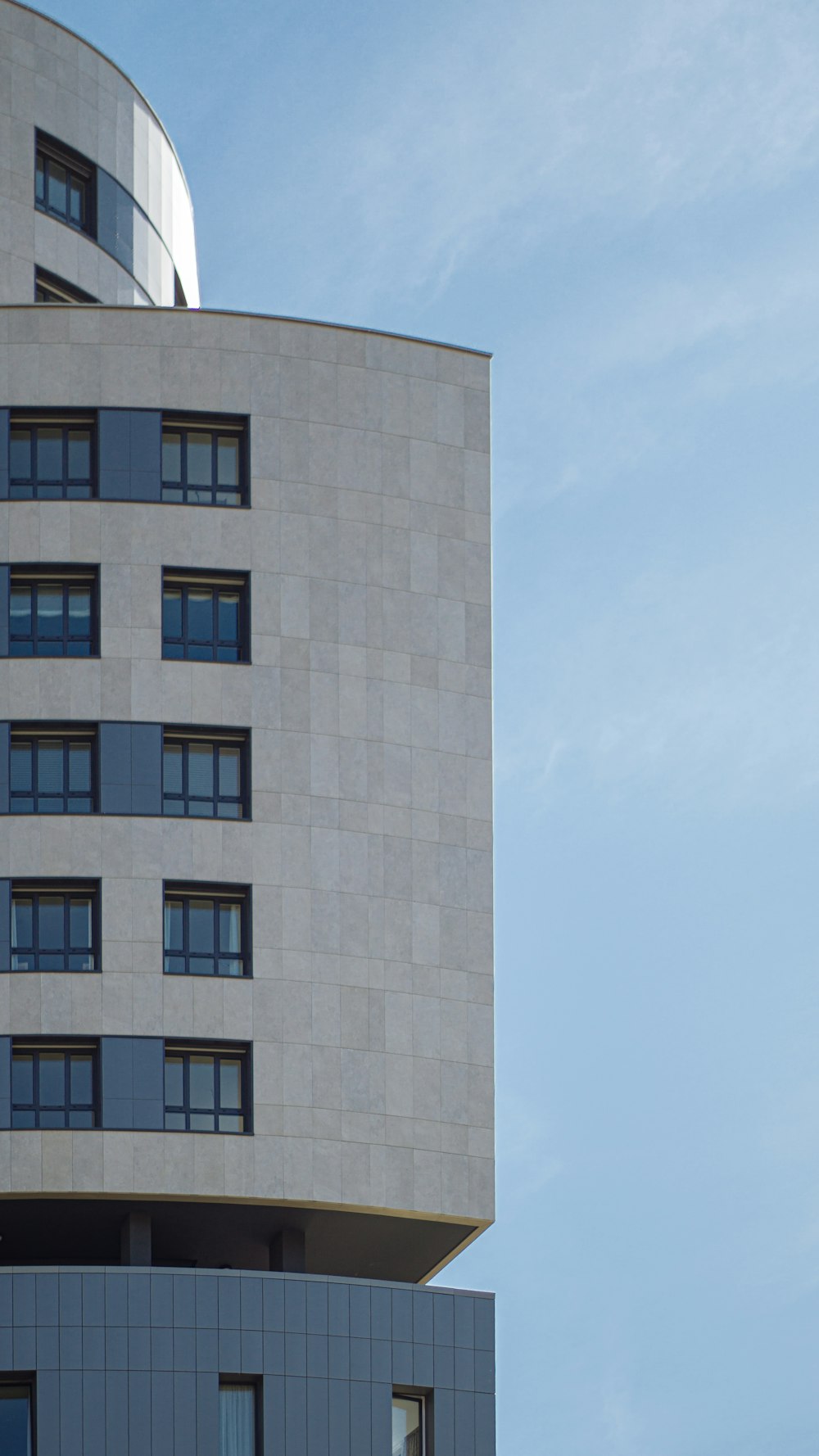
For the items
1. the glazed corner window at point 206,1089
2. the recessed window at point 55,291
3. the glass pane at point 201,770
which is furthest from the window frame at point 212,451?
the glazed corner window at point 206,1089

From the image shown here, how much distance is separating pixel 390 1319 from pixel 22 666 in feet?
60.3

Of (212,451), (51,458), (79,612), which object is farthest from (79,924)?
(212,451)

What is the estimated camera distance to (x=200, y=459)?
216ft

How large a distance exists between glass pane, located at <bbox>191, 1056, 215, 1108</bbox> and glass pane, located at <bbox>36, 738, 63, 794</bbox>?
24.8 feet

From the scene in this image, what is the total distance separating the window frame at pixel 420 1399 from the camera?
198 feet

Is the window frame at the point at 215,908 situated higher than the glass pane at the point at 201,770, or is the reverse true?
the glass pane at the point at 201,770

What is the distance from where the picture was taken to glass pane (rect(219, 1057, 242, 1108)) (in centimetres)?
6181

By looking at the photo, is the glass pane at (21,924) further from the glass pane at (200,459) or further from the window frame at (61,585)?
the glass pane at (200,459)

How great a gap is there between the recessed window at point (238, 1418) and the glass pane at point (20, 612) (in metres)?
19.1

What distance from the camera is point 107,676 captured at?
63.4 meters

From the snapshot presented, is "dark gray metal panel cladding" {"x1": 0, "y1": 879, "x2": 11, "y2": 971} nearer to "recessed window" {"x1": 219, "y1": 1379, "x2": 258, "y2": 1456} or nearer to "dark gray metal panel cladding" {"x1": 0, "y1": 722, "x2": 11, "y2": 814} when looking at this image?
"dark gray metal panel cladding" {"x1": 0, "y1": 722, "x2": 11, "y2": 814}

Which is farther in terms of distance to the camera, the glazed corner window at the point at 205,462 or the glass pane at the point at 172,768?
the glazed corner window at the point at 205,462

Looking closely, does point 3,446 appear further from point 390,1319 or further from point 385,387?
point 390,1319

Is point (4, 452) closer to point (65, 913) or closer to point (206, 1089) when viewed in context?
point (65, 913)
